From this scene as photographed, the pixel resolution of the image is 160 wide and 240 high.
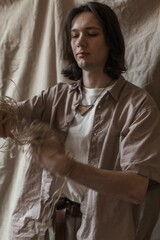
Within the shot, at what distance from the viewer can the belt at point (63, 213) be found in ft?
3.37

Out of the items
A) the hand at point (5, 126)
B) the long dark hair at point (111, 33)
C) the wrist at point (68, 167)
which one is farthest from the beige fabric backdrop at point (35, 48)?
the wrist at point (68, 167)

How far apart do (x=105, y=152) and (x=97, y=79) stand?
7.3 inches

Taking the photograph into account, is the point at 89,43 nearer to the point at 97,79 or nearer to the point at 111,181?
the point at 97,79

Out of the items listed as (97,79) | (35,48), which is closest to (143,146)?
(97,79)

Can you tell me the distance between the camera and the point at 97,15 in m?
1.01

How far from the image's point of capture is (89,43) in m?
1.00

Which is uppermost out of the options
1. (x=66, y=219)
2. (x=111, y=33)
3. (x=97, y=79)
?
(x=111, y=33)

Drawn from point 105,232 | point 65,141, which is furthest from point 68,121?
point 105,232

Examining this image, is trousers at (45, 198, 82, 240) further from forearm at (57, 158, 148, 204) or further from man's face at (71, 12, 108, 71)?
man's face at (71, 12, 108, 71)

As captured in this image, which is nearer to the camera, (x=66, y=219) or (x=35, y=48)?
(x=66, y=219)

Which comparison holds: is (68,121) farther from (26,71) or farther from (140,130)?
(26,71)

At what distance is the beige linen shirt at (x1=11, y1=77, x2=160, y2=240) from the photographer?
0.92 m

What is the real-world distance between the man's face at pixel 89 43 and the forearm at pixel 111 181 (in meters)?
0.27

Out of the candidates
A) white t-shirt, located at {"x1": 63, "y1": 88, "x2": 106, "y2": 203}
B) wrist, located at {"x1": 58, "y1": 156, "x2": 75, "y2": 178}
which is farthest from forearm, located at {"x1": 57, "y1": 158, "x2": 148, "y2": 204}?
white t-shirt, located at {"x1": 63, "y1": 88, "x2": 106, "y2": 203}
